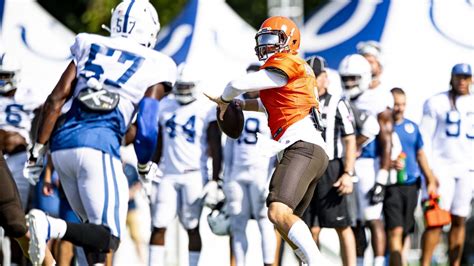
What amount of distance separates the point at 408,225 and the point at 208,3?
4090 mm

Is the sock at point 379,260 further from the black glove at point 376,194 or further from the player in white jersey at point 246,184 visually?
the player in white jersey at point 246,184

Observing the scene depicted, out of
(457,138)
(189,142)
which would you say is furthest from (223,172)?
(457,138)

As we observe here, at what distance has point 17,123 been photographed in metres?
10.5

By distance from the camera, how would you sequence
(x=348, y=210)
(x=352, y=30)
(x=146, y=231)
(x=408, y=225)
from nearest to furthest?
(x=348, y=210)
(x=408, y=225)
(x=146, y=231)
(x=352, y=30)

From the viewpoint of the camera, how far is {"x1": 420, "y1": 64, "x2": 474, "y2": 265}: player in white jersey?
35.1ft

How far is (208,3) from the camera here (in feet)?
43.7

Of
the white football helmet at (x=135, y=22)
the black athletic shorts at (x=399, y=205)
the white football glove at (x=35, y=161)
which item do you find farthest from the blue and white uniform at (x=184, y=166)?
the white football glove at (x=35, y=161)

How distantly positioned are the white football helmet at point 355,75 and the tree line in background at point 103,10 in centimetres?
1200

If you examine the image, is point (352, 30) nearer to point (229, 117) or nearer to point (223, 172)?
point (223, 172)

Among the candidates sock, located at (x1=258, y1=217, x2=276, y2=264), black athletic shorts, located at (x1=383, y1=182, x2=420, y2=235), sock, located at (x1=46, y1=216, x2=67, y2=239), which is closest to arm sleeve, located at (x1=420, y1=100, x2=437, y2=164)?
black athletic shorts, located at (x1=383, y1=182, x2=420, y2=235)

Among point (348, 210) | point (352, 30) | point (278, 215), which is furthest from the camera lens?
point (352, 30)

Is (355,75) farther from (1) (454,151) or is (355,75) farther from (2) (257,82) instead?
(2) (257,82)

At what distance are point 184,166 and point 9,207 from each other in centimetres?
358

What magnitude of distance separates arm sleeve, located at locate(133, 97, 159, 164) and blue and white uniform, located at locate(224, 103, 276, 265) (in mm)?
2776
